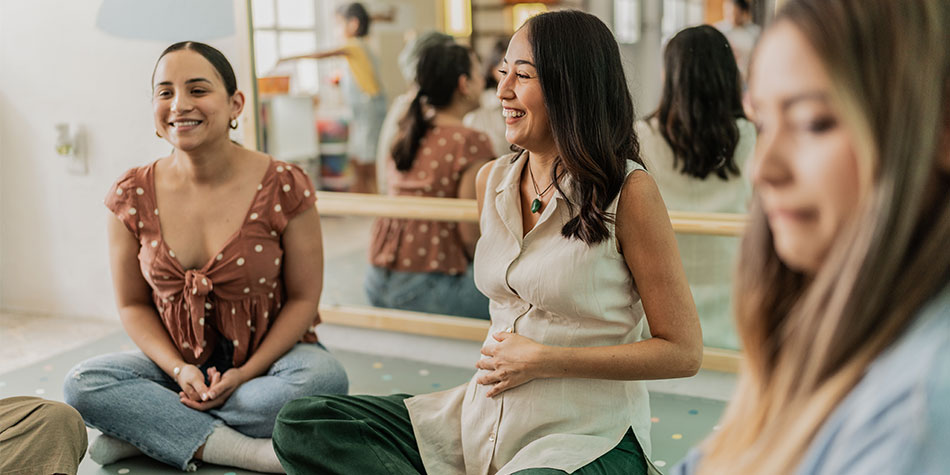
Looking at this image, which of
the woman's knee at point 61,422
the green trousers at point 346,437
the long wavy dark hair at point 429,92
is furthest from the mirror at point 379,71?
the woman's knee at point 61,422

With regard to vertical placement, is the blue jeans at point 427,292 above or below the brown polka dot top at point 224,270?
below

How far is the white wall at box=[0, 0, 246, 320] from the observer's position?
9.28 feet

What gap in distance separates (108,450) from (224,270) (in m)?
0.44

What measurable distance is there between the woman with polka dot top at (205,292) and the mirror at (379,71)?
84 centimetres

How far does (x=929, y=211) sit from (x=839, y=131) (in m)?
0.08

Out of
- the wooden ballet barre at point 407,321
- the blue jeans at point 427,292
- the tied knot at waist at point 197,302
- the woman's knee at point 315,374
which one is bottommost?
the wooden ballet barre at point 407,321

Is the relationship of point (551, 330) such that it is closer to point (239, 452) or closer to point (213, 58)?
point (239, 452)

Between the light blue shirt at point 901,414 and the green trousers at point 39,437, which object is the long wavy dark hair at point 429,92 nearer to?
the green trousers at point 39,437

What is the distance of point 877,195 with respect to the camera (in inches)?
23.5

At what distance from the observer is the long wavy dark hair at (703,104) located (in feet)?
7.24

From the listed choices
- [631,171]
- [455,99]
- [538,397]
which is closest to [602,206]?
[631,171]

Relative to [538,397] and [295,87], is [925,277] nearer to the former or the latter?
Answer: [538,397]

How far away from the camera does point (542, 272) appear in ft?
4.61

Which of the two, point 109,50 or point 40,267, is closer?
point 109,50
